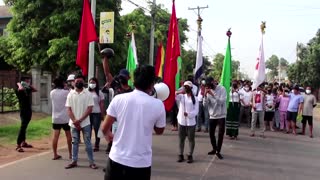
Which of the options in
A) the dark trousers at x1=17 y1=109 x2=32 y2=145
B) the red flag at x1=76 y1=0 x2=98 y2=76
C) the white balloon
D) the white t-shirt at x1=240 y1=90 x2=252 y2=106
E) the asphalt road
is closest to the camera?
the white balloon

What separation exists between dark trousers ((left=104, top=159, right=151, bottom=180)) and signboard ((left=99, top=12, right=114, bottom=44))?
9573 mm

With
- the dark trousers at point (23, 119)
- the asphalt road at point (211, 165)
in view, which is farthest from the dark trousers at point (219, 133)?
the dark trousers at point (23, 119)

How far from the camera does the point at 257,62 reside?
519 inches

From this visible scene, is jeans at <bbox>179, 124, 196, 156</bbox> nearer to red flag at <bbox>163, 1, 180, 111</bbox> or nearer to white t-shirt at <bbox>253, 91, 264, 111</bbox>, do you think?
red flag at <bbox>163, 1, 180, 111</bbox>

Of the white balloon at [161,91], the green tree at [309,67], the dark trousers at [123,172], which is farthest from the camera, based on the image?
the green tree at [309,67]

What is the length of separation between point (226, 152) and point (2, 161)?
5.11 metres

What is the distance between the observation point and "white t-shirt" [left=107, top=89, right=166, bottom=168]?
153 inches

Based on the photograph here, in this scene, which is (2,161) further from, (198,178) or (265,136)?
(265,136)

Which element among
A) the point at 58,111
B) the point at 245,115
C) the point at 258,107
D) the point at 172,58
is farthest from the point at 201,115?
the point at 58,111

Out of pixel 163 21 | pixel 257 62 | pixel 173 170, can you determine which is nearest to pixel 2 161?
pixel 173 170

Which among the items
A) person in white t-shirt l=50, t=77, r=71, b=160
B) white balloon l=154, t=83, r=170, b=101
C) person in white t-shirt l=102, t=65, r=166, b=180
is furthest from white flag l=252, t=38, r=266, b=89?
person in white t-shirt l=102, t=65, r=166, b=180

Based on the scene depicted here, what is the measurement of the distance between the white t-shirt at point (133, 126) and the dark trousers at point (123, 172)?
1.4 inches

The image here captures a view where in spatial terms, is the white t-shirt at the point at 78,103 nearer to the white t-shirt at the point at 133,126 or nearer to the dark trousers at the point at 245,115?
the white t-shirt at the point at 133,126

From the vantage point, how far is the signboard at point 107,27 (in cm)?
1320
